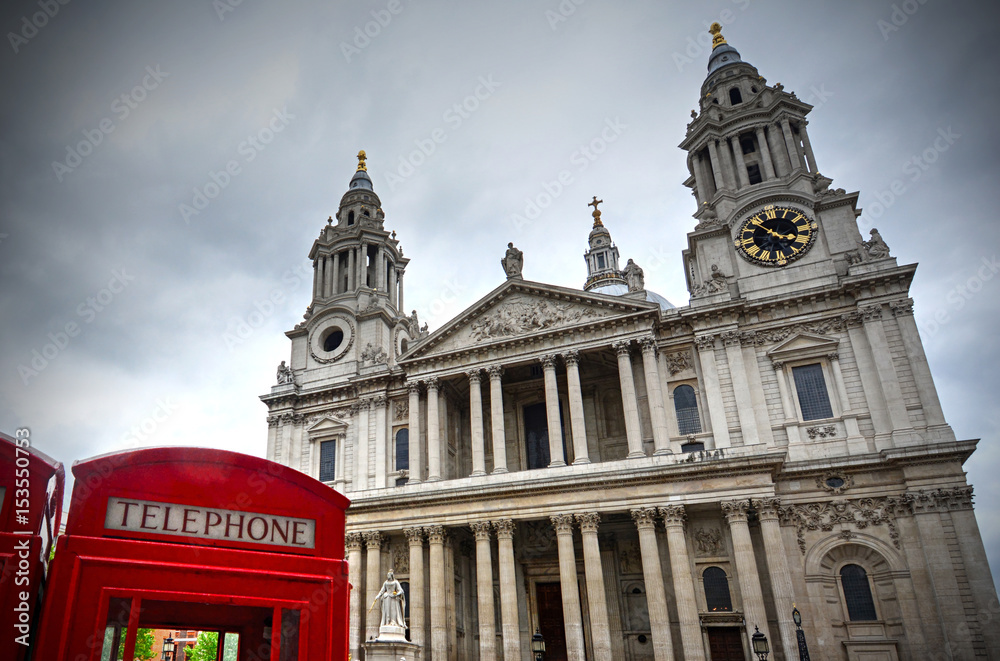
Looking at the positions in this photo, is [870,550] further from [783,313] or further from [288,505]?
[288,505]

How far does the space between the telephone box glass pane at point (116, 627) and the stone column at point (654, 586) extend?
2198 cm

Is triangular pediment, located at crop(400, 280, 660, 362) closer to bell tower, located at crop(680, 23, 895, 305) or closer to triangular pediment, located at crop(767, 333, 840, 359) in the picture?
bell tower, located at crop(680, 23, 895, 305)

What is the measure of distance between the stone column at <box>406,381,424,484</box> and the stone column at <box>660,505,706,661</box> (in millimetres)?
11479

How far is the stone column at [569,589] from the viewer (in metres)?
25.2

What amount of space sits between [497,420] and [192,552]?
83.2 ft

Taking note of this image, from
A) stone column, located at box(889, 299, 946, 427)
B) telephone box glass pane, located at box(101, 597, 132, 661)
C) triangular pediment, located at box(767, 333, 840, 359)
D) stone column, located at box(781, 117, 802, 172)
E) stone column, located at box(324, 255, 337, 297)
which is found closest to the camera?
telephone box glass pane, located at box(101, 597, 132, 661)

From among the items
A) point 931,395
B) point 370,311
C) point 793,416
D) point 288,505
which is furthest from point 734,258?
point 288,505

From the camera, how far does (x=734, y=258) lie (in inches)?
1249

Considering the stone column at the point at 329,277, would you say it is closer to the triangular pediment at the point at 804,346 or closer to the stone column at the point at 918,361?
the triangular pediment at the point at 804,346

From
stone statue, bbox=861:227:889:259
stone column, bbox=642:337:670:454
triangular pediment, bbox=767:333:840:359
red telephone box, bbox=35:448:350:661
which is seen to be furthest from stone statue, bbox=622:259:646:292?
red telephone box, bbox=35:448:350:661

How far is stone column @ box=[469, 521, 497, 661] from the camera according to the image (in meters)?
26.4

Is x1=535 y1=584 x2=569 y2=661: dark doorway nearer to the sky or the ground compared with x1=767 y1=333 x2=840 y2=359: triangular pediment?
nearer to the ground

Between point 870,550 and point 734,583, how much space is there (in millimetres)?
5204

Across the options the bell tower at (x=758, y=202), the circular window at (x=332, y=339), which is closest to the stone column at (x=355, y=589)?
the circular window at (x=332, y=339)
